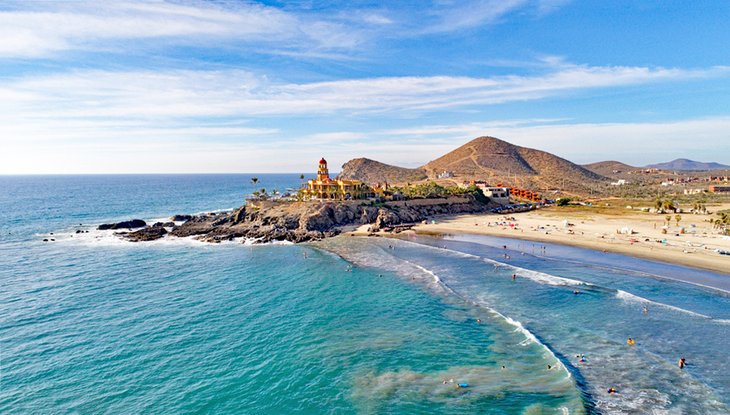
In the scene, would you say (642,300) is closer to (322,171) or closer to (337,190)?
(337,190)

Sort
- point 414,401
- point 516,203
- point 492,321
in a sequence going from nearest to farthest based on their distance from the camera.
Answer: point 414,401, point 492,321, point 516,203

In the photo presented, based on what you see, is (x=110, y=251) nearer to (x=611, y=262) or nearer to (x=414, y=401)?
(x=414, y=401)

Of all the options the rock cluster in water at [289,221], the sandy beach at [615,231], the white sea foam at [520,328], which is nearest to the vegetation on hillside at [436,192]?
the rock cluster in water at [289,221]

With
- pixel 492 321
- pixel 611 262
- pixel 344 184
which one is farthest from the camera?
pixel 344 184

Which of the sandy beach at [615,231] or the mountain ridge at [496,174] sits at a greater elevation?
the mountain ridge at [496,174]

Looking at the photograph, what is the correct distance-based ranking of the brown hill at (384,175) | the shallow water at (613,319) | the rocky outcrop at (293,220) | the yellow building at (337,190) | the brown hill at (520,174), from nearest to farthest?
the shallow water at (613,319) → the rocky outcrop at (293,220) → the yellow building at (337,190) → the brown hill at (520,174) → the brown hill at (384,175)

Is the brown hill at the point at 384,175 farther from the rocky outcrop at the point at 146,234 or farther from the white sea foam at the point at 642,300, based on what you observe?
the white sea foam at the point at 642,300

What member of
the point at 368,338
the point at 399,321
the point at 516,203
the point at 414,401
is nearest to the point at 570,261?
the point at 399,321

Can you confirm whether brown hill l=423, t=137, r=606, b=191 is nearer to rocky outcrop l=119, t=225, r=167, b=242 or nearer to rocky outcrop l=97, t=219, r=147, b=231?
rocky outcrop l=119, t=225, r=167, b=242
